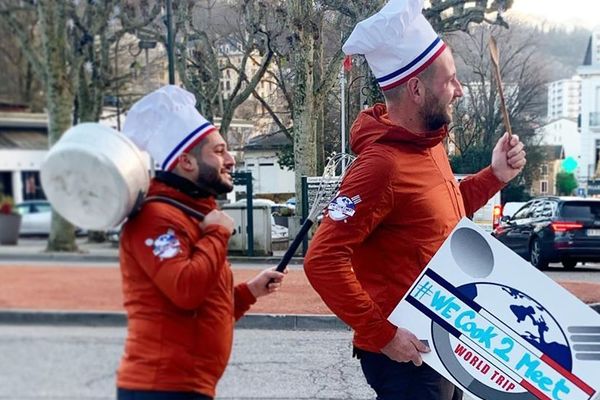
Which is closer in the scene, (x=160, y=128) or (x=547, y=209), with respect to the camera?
(x=160, y=128)

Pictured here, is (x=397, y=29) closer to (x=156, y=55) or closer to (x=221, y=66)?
(x=156, y=55)

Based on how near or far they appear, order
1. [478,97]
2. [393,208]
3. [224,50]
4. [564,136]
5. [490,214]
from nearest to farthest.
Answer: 1. [393,208]
2. [224,50]
3. [478,97]
4. [490,214]
5. [564,136]

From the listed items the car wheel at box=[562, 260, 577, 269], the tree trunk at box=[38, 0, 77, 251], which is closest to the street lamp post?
the tree trunk at box=[38, 0, 77, 251]

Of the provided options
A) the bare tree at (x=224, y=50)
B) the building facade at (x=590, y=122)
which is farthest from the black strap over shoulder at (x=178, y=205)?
the building facade at (x=590, y=122)

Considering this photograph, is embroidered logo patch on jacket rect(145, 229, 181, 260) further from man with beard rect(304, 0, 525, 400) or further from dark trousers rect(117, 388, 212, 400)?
man with beard rect(304, 0, 525, 400)

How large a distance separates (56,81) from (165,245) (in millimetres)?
626

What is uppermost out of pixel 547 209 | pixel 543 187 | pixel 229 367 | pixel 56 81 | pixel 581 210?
pixel 56 81

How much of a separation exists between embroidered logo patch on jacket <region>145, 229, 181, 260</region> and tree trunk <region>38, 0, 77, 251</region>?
0.27 metres

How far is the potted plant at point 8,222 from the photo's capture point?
74.5 inches

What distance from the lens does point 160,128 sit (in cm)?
199

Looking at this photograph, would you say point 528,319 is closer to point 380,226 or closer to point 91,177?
point 380,226

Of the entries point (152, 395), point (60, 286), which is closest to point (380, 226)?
point (152, 395)

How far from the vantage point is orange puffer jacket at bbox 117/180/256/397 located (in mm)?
1877

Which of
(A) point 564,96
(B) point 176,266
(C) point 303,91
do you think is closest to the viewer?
(B) point 176,266
